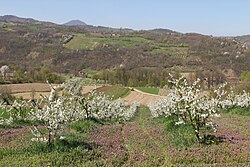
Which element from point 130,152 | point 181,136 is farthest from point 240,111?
point 130,152

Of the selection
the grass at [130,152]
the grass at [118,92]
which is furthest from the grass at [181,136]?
the grass at [118,92]

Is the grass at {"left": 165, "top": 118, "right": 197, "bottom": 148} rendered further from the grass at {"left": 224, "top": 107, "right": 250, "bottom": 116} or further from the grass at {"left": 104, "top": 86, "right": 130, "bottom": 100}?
the grass at {"left": 104, "top": 86, "right": 130, "bottom": 100}

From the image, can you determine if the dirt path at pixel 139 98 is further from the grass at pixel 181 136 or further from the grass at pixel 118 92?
the grass at pixel 181 136

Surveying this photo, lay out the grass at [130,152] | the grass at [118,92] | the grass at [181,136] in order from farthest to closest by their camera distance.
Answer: the grass at [118,92] < the grass at [181,136] < the grass at [130,152]

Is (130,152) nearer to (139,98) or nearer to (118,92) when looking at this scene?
(139,98)

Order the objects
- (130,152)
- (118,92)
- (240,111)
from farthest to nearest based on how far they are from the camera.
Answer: (118,92)
(240,111)
(130,152)

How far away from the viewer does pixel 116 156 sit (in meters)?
15.6

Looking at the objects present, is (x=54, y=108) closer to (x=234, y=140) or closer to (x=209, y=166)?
(x=209, y=166)

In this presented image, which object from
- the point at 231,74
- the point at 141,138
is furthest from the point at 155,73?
the point at 141,138

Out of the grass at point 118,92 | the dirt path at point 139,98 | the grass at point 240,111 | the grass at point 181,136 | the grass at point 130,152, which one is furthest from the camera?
the grass at point 118,92

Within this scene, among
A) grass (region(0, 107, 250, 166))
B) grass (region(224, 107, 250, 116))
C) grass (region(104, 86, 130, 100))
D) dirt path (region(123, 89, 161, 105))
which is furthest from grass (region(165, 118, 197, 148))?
grass (region(104, 86, 130, 100))

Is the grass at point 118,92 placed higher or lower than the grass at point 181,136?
lower

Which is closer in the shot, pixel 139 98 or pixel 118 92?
pixel 139 98

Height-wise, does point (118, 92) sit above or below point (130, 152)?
below
